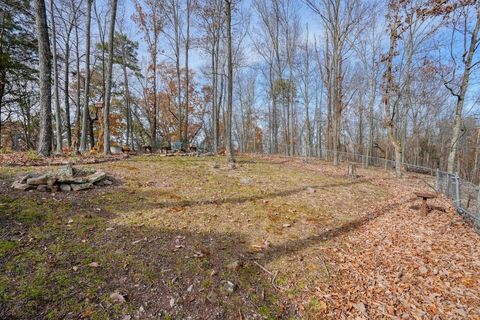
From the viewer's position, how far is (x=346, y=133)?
3188 centimetres

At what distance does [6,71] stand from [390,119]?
22.8 meters

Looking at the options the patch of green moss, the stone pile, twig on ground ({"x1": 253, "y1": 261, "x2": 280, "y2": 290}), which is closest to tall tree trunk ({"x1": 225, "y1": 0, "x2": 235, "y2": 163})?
the stone pile

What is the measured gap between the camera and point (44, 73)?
7.02m

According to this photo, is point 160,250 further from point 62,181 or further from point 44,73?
point 44,73

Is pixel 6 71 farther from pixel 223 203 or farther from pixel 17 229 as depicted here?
pixel 223 203

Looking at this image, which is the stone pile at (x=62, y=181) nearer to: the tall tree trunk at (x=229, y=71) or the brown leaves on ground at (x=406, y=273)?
the brown leaves on ground at (x=406, y=273)

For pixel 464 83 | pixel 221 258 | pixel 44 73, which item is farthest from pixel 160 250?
pixel 464 83

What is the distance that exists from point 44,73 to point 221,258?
8258 mm

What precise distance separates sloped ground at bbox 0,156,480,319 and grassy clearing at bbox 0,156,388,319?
0.05 ft

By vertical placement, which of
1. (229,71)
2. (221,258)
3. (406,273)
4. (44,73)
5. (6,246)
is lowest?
(406,273)

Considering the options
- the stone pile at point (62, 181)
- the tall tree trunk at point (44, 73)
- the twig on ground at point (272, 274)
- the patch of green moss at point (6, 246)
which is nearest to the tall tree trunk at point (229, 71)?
the stone pile at point (62, 181)

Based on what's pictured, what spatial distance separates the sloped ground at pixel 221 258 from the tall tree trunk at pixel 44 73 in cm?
232

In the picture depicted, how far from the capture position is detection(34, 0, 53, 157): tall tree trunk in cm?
691

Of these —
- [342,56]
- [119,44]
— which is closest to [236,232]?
[342,56]
